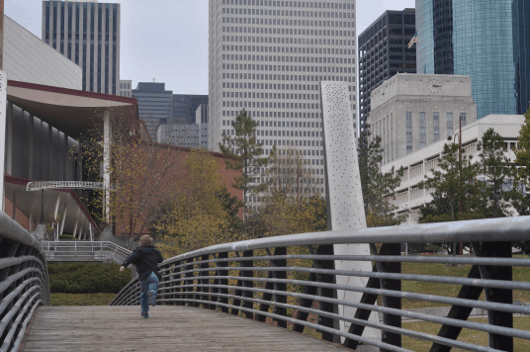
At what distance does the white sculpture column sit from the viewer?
40.9 feet

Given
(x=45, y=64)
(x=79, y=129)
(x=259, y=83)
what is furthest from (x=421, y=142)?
(x=79, y=129)

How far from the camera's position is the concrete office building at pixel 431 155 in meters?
86.3

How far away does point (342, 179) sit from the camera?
13.6 metres

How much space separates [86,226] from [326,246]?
67.2 metres

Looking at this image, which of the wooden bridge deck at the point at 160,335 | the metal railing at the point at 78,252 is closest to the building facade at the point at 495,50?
the metal railing at the point at 78,252

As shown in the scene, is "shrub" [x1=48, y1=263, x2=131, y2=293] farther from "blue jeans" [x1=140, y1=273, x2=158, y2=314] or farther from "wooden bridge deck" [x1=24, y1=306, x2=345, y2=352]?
"wooden bridge deck" [x1=24, y1=306, x2=345, y2=352]

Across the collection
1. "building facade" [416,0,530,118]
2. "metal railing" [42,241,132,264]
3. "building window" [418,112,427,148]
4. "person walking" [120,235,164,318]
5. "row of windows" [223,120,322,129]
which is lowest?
"metal railing" [42,241,132,264]

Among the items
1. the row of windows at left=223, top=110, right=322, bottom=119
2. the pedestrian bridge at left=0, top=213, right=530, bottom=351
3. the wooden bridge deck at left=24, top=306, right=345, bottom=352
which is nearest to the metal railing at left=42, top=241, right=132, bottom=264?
the pedestrian bridge at left=0, top=213, right=530, bottom=351

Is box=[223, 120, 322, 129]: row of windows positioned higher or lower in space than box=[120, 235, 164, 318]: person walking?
higher

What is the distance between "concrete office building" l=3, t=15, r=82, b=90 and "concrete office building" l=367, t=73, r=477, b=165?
78293mm

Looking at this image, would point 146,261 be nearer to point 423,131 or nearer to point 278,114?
point 423,131

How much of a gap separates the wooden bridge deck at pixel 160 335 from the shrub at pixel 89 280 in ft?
91.6

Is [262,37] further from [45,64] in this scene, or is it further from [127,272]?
[127,272]

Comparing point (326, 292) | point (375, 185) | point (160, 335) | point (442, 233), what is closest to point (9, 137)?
point (375, 185)
